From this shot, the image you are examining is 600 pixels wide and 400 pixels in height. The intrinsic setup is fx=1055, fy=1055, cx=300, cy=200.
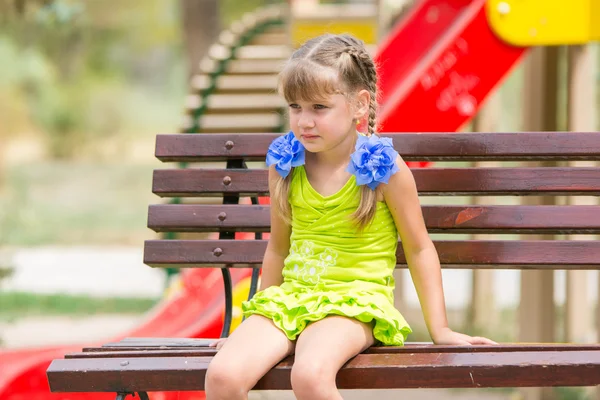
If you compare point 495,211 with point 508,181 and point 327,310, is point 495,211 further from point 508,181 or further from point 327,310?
point 327,310

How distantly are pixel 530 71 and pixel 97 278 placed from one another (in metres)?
6.67

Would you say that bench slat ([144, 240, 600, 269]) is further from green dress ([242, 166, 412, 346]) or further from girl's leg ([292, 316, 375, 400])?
girl's leg ([292, 316, 375, 400])

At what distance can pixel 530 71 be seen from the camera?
18.0ft

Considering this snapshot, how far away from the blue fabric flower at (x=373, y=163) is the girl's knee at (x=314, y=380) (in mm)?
600

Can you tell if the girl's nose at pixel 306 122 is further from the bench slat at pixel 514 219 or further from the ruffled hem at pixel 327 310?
the bench slat at pixel 514 219

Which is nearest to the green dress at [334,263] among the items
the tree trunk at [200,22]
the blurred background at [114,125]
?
the blurred background at [114,125]

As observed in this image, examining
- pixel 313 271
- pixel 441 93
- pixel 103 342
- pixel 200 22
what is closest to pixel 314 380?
pixel 313 271

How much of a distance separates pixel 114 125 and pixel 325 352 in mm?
18993

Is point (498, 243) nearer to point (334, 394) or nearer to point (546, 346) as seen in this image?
point (546, 346)

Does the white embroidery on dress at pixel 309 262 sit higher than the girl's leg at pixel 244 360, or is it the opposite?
the white embroidery on dress at pixel 309 262

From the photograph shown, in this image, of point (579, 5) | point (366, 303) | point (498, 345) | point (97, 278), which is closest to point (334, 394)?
point (366, 303)

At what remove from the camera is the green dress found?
9.56 feet

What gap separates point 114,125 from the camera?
21.2 meters

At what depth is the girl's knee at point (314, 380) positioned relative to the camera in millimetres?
2617
